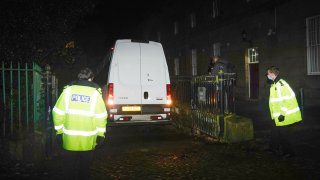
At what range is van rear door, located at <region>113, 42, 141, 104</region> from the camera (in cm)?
1080

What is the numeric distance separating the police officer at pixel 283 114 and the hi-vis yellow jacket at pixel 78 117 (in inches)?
156

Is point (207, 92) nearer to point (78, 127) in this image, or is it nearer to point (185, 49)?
point (78, 127)

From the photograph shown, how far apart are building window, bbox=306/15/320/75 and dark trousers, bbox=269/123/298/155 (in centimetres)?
806

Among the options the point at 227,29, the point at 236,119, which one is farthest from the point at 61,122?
the point at 227,29

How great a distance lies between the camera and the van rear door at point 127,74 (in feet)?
35.4

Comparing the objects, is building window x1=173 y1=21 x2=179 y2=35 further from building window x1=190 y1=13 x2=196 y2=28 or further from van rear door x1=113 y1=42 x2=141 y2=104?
van rear door x1=113 y1=42 x2=141 y2=104

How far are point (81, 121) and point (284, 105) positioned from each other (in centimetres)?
431

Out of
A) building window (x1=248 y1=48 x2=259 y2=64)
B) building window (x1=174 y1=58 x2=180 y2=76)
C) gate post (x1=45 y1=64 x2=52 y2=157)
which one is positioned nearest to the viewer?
gate post (x1=45 y1=64 x2=52 y2=157)

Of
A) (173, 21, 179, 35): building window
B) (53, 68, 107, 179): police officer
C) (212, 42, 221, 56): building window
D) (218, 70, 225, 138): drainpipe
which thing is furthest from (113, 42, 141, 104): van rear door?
(173, 21, 179, 35): building window

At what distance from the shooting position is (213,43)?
80.3 feet

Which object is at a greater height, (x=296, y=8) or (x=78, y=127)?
(x=296, y=8)

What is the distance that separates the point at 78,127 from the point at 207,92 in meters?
5.73

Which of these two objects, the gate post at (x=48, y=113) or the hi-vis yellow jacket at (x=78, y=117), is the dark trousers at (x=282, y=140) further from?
the gate post at (x=48, y=113)

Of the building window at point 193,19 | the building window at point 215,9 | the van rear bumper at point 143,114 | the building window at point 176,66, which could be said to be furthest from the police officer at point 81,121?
the building window at point 176,66
